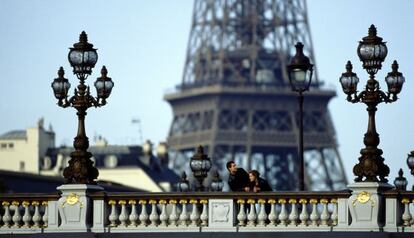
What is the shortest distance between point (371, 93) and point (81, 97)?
240 inches

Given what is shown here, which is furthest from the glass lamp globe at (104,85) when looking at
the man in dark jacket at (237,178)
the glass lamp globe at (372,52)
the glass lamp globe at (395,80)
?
the glass lamp globe at (395,80)

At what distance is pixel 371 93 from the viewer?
4938cm

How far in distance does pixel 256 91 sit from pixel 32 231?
Result: 150 metres

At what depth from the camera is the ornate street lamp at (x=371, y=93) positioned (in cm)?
4766

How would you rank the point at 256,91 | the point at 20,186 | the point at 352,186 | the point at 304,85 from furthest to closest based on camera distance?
the point at 256,91 → the point at 20,186 → the point at 304,85 → the point at 352,186

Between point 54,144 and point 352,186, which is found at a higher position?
point 54,144

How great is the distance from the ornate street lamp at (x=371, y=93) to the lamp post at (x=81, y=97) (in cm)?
522

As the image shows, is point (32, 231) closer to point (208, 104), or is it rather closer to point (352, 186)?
point (352, 186)

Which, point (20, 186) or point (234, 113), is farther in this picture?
point (234, 113)

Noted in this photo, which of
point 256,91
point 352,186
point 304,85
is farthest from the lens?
point 256,91

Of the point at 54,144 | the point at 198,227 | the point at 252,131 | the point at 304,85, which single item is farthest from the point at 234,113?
the point at 198,227

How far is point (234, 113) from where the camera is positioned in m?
195

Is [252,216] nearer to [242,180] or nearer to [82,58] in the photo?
[242,180]

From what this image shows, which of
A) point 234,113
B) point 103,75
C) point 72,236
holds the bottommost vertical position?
point 72,236
